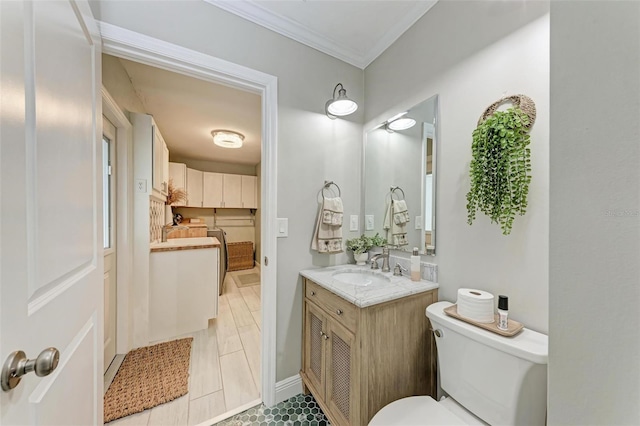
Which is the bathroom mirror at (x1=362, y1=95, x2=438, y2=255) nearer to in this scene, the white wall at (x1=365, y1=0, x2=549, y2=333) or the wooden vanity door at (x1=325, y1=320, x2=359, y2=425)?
the white wall at (x1=365, y1=0, x2=549, y2=333)

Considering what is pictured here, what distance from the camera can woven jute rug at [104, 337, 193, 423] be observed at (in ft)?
4.71

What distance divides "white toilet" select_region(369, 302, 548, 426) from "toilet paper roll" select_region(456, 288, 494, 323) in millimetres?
48

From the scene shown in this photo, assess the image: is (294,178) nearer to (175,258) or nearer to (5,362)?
(5,362)

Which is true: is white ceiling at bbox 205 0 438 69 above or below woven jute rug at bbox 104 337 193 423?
above

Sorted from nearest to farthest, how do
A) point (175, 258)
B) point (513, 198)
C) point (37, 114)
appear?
point (37, 114), point (513, 198), point (175, 258)

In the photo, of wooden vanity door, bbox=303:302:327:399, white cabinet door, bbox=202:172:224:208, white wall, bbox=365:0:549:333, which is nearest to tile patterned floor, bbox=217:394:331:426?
wooden vanity door, bbox=303:302:327:399

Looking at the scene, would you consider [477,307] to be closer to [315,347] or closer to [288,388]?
[315,347]

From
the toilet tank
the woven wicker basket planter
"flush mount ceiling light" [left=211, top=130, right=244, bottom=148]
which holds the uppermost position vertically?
"flush mount ceiling light" [left=211, top=130, right=244, bottom=148]

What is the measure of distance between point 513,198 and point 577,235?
2.31 ft

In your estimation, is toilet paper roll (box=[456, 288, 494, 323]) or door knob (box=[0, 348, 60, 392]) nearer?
door knob (box=[0, 348, 60, 392])

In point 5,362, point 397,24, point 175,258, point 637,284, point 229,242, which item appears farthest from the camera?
point 229,242

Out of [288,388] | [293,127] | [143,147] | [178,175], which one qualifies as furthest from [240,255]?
[293,127]

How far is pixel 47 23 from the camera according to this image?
0.60 m

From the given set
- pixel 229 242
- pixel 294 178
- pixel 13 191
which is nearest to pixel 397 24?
pixel 294 178
